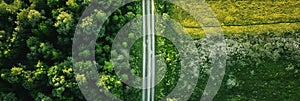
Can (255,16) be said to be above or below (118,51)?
above

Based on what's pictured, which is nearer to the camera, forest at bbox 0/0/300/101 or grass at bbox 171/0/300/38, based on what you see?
forest at bbox 0/0/300/101

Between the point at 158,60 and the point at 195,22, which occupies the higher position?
the point at 195,22

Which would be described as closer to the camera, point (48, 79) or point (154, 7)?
point (48, 79)

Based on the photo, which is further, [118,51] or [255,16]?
[255,16]

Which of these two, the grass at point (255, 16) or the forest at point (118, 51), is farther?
the grass at point (255, 16)

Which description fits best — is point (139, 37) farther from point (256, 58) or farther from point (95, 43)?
point (256, 58)

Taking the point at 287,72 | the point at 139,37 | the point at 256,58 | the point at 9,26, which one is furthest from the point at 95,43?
the point at 287,72

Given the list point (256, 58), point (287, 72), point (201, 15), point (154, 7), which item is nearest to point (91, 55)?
point (154, 7)

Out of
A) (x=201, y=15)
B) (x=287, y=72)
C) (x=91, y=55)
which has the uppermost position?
(x=201, y=15)
